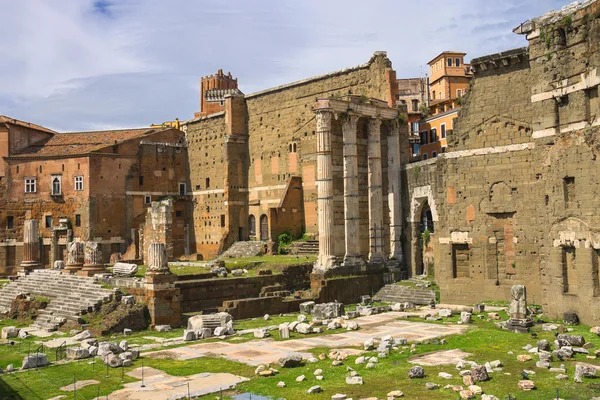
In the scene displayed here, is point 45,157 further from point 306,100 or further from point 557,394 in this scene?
point 557,394

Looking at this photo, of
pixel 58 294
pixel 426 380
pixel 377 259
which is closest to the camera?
pixel 426 380

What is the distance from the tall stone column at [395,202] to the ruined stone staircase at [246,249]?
1251cm

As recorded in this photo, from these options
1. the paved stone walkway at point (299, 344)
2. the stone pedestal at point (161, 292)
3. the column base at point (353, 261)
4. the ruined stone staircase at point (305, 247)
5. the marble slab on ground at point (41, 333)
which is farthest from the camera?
the ruined stone staircase at point (305, 247)

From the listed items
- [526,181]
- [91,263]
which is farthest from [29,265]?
[526,181]

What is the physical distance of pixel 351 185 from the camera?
103ft

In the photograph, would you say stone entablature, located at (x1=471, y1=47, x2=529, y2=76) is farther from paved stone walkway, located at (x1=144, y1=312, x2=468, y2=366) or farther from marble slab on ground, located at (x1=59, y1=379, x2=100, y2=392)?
marble slab on ground, located at (x1=59, y1=379, x2=100, y2=392)

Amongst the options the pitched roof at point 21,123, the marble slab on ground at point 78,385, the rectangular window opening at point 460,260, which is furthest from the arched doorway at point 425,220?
the pitched roof at point 21,123

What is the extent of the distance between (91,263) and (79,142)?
24.9 metres

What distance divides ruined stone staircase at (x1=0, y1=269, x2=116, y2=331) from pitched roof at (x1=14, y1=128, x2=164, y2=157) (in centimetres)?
1819

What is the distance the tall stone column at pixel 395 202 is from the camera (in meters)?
32.3

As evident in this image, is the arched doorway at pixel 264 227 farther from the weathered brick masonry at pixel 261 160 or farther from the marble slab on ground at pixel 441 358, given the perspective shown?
the marble slab on ground at pixel 441 358

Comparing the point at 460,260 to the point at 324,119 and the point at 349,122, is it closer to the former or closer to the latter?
the point at 349,122

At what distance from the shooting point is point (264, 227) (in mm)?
46281

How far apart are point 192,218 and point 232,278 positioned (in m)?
24.5
